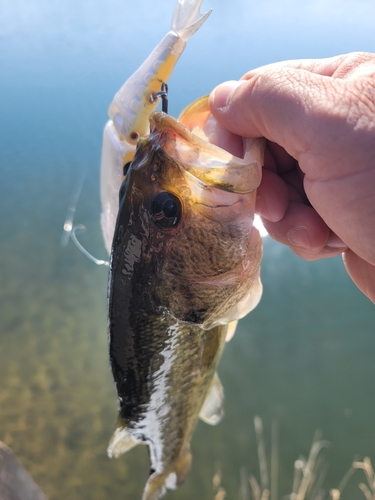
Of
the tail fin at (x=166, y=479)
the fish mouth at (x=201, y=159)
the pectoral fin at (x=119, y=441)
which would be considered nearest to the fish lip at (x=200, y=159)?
the fish mouth at (x=201, y=159)

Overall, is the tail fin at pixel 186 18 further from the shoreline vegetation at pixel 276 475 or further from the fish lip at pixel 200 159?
the shoreline vegetation at pixel 276 475

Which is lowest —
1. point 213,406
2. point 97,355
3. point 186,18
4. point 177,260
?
point 97,355

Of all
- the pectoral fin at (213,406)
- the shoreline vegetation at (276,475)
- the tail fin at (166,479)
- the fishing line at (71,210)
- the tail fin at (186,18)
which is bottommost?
the shoreline vegetation at (276,475)

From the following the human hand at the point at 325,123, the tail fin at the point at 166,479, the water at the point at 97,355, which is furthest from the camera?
the water at the point at 97,355

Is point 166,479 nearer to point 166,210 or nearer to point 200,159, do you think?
point 166,210

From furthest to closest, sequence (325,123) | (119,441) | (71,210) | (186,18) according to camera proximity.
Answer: (71,210), (119,441), (186,18), (325,123)

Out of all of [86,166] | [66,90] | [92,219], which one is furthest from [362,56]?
[66,90]

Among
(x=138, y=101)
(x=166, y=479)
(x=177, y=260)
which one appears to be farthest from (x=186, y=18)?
(x=166, y=479)

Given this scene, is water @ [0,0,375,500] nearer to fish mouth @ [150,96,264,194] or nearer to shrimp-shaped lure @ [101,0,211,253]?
shrimp-shaped lure @ [101,0,211,253]

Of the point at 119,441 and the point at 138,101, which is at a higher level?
the point at 138,101
